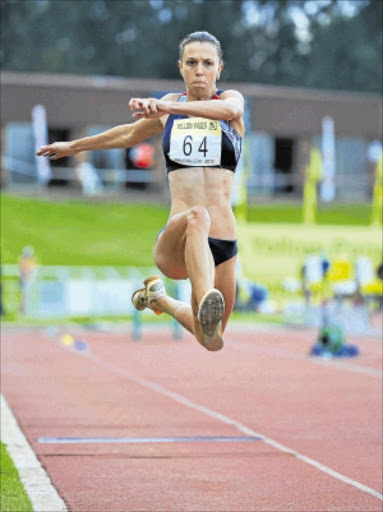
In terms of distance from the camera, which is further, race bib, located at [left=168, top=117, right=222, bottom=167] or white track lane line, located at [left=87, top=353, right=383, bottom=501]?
white track lane line, located at [left=87, top=353, right=383, bottom=501]

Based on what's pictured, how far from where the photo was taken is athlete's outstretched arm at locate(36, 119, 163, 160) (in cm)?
702

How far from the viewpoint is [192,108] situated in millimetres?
6098

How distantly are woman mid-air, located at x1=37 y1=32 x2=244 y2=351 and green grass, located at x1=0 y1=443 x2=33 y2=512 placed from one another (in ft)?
11.7

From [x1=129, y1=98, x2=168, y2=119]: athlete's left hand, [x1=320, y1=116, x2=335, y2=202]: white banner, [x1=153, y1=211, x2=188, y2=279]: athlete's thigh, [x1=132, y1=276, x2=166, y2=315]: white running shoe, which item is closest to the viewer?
[x1=129, y1=98, x2=168, y2=119]: athlete's left hand

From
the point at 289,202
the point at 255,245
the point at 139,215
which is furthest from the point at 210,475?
the point at 289,202

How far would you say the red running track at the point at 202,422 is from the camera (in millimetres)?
10914

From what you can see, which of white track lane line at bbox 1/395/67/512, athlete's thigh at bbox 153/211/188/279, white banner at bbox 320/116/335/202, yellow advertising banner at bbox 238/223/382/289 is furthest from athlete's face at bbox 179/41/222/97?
white banner at bbox 320/116/335/202

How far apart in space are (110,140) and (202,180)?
0.80 meters

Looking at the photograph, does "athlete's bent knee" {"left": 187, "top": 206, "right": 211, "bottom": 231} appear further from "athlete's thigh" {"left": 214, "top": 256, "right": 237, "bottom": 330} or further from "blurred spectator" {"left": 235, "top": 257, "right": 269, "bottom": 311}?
"blurred spectator" {"left": 235, "top": 257, "right": 269, "bottom": 311}

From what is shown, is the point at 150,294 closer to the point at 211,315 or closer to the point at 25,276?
the point at 211,315

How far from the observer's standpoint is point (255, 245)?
3481 cm

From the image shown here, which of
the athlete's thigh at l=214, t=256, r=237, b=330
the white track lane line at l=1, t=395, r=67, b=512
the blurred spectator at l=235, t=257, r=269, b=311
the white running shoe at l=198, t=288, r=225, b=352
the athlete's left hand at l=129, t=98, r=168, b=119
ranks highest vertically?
the athlete's left hand at l=129, t=98, r=168, b=119

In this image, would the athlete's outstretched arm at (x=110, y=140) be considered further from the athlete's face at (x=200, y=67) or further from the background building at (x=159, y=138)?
the background building at (x=159, y=138)

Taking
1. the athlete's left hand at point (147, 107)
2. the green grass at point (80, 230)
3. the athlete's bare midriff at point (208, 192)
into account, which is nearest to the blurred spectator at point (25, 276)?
the green grass at point (80, 230)
